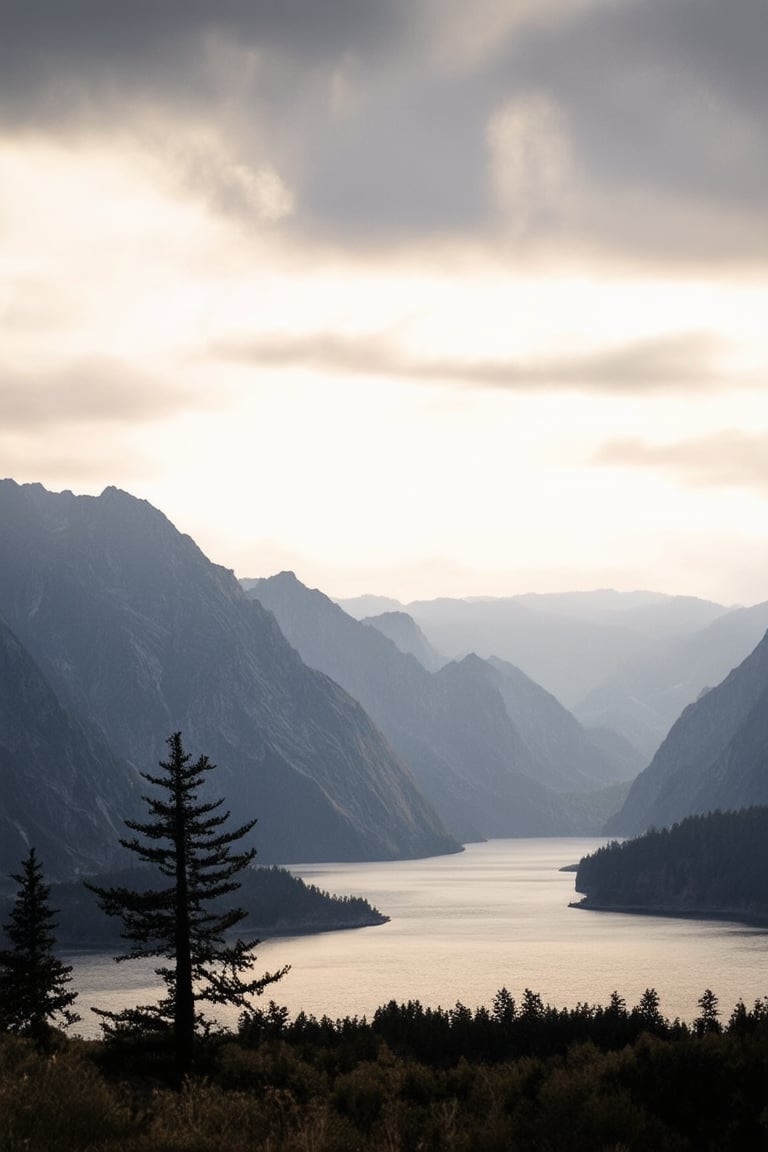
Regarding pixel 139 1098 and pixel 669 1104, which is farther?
pixel 139 1098

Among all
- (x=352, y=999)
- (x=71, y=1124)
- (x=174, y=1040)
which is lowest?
(x=352, y=999)

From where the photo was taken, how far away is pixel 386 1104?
114ft

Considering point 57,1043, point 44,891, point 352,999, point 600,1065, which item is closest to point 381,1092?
point 600,1065

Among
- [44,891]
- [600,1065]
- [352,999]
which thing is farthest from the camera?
[352,999]

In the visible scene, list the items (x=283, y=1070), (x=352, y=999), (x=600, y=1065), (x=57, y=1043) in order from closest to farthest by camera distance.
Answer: (x=600, y=1065), (x=283, y=1070), (x=57, y=1043), (x=352, y=999)

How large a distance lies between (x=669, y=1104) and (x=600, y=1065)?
12.0ft

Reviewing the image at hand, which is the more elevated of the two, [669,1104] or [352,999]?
[669,1104]

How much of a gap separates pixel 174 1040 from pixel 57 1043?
14.0 feet

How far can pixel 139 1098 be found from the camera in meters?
39.0

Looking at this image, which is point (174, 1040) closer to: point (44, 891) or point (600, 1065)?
point (600, 1065)

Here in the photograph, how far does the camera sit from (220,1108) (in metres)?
28.8

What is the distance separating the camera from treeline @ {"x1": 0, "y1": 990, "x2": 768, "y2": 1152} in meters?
24.5

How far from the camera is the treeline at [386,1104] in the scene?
965 inches

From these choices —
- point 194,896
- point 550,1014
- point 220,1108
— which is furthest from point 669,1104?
point 550,1014
